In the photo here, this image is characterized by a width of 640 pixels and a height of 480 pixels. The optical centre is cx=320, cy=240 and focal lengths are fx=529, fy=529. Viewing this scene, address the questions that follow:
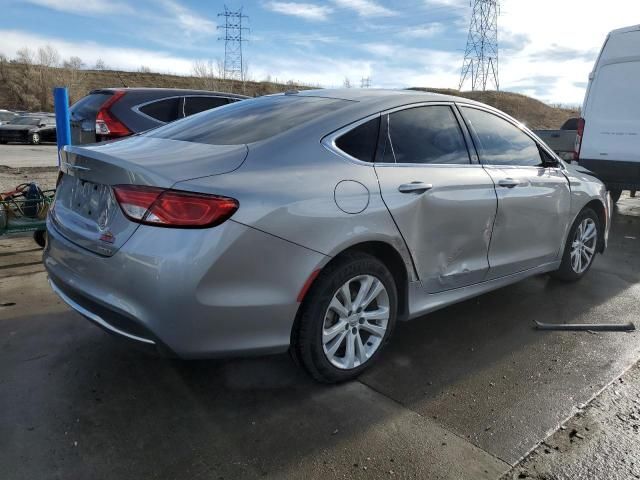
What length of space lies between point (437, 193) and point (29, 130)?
77.8ft

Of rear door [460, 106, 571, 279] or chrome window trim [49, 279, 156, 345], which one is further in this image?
rear door [460, 106, 571, 279]

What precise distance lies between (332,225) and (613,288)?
3.53 m

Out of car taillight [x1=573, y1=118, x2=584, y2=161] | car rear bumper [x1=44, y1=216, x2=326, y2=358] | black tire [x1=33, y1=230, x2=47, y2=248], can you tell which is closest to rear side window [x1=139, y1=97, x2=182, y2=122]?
black tire [x1=33, y1=230, x2=47, y2=248]

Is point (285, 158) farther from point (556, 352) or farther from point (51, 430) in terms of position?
point (556, 352)

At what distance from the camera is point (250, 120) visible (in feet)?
10.3

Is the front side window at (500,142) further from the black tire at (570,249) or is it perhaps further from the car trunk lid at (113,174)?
the car trunk lid at (113,174)

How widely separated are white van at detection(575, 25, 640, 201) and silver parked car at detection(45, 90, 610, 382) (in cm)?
460

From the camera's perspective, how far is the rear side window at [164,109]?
6555 millimetres

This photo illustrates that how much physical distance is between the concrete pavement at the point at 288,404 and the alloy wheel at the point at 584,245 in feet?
3.80

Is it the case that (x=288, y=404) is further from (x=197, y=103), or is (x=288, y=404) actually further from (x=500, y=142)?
(x=197, y=103)

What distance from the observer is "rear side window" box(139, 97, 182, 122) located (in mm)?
6555

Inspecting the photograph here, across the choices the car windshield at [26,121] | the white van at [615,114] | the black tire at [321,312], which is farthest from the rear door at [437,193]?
the car windshield at [26,121]

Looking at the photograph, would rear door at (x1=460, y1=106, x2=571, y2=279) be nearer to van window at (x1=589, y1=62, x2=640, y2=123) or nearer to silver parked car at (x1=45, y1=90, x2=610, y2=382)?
silver parked car at (x1=45, y1=90, x2=610, y2=382)

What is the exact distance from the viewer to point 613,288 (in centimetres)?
492
